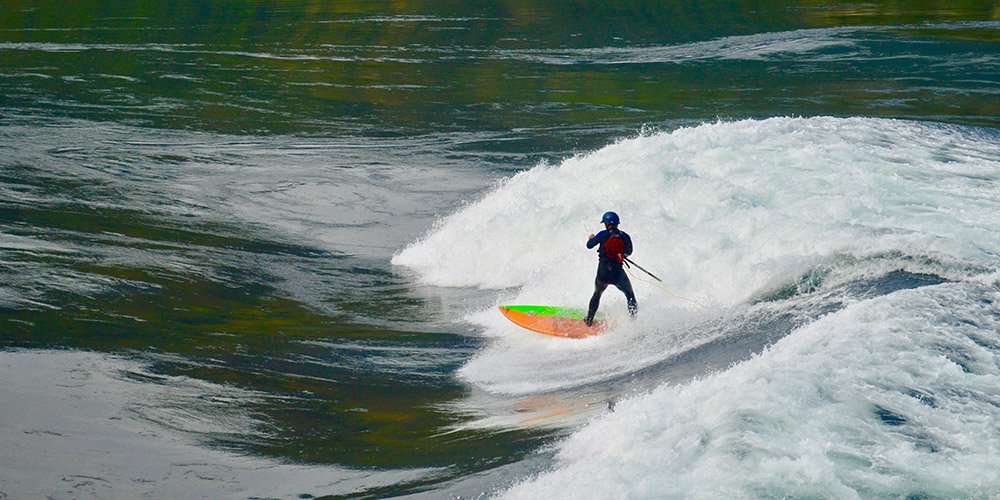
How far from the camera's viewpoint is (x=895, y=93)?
38.7 m

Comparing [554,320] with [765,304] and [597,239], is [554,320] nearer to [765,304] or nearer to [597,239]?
[597,239]

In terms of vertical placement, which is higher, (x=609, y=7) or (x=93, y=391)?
(x=609, y=7)

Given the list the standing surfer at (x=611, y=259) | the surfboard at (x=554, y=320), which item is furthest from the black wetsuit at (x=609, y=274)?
the surfboard at (x=554, y=320)

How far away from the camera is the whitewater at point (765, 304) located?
10242mm

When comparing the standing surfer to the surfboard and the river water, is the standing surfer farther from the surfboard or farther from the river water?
the river water

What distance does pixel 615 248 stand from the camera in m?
16.6

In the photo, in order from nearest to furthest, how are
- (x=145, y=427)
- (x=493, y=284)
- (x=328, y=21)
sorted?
(x=145, y=427)
(x=493, y=284)
(x=328, y=21)

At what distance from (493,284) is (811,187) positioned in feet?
20.6

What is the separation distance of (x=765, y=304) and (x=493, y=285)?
629 cm

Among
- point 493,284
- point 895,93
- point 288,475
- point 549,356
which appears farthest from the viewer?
point 895,93

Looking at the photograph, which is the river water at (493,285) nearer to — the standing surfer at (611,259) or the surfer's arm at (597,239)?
the standing surfer at (611,259)

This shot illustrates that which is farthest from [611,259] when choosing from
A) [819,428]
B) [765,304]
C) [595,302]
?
[819,428]

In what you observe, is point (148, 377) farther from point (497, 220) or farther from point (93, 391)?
point (497, 220)

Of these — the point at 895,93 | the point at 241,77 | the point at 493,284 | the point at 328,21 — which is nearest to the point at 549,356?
the point at 493,284
